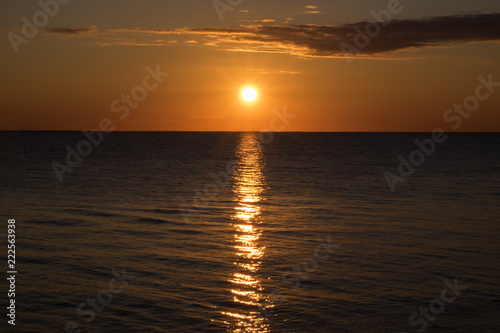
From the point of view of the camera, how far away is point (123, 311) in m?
14.1

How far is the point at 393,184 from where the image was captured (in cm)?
4684

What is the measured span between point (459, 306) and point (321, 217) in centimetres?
1447

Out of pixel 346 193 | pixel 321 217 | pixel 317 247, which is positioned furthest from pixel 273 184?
pixel 317 247

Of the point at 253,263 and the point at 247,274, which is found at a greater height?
the point at 253,263

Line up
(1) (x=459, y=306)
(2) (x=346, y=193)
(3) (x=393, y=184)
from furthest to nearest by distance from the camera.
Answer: (3) (x=393, y=184) → (2) (x=346, y=193) → (1) (x=459, y=306)

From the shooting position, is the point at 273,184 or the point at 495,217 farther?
the point at 273,184

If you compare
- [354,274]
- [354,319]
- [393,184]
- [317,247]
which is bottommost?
[354,319]

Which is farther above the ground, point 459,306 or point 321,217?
point 321,217

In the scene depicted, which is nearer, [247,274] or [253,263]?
[247,274]

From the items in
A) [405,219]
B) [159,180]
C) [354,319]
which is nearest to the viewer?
[354,319]

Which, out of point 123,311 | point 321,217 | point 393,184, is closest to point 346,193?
point 393,184

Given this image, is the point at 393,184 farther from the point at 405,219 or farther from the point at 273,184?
the point at 405,219

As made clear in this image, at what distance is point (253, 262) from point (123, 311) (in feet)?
19.7

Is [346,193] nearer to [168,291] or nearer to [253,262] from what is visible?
[253,262]
